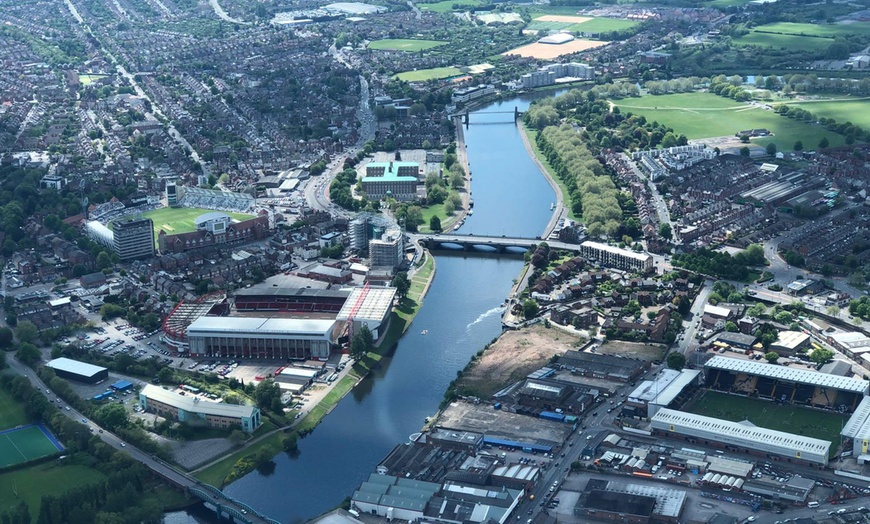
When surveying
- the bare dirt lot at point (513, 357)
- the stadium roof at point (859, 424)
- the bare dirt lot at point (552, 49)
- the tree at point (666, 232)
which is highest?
the bare dirt lot at point (552, 49)

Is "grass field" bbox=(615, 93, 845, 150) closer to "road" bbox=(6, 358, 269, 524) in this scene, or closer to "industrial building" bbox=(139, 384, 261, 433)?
"industrial building" bbox=(139, 384, 261, 433)

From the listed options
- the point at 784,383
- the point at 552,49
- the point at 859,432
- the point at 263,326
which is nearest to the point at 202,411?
the point at 263,326

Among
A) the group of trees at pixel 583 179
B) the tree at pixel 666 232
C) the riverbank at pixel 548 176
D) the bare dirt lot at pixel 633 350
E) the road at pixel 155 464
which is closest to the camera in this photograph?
the road at pixel 155 464

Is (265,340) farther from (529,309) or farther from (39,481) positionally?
(39,481)

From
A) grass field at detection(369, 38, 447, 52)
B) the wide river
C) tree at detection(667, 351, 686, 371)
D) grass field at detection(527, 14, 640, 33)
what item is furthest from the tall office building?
grass field at detection(527, 14, 640, 33)

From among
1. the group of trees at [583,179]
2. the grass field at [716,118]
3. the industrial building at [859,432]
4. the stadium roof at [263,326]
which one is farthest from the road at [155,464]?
the grass field at [716,118]

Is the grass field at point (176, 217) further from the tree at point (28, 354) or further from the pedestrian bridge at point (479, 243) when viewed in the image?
the tree at point (28, 354)
